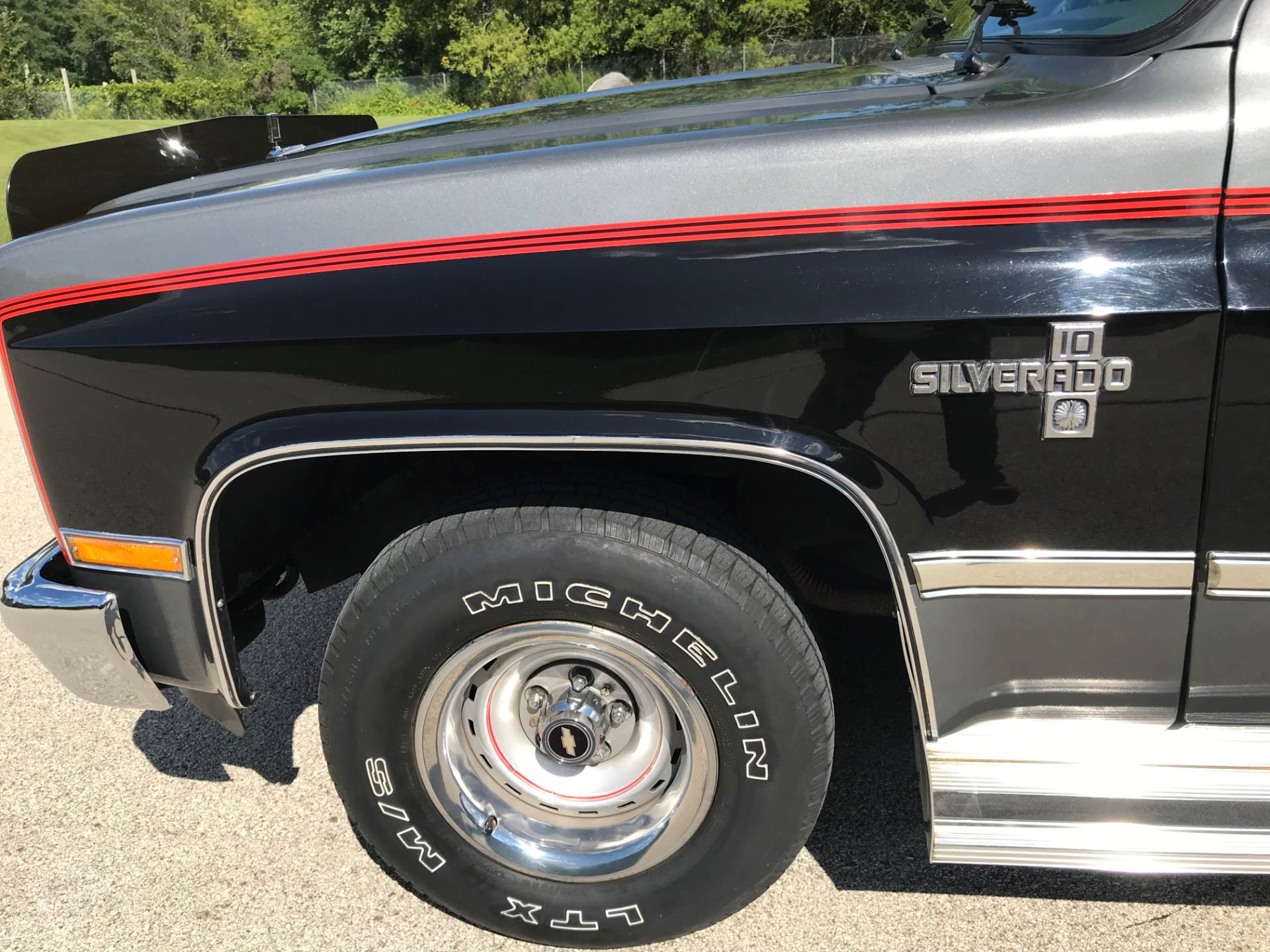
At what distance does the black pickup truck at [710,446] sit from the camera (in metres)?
1.53

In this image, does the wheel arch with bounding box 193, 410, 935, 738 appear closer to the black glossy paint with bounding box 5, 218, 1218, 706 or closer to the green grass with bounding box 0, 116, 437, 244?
the black glossy paint with bounding box 5, 218, 1218, 706

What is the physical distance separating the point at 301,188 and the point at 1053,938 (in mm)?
2086

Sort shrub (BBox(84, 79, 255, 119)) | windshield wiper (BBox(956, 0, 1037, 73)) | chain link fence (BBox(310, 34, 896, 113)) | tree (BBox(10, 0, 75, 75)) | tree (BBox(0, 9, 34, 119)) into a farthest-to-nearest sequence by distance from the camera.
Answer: tree (BBox(10, 0, 75, 75))
shrub (BBox(84, 79, 255, 119))
tree (BBox(0, 9, 34, 119))
chain link fence (BBox(310, 34, 896, 113))
windshield wiper (BBox(956, 0, 1037, 73))

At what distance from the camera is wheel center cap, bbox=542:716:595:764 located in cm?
210

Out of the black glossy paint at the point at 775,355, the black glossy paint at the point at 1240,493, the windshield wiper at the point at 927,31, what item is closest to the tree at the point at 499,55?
the windshield wiper at the point at 927,31

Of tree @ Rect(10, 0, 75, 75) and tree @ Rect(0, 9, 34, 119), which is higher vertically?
tree @ Rect(10, 0, 75, 75)

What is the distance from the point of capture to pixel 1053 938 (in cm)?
205

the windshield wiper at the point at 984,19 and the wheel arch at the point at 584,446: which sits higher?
the windshield wiper at the point at 984,19

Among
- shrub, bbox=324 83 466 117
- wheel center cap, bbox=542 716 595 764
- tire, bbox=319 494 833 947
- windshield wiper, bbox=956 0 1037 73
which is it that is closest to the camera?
tire, bbox=319 494 833 947

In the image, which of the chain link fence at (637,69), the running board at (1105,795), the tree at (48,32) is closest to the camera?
the running board at (1105,795)

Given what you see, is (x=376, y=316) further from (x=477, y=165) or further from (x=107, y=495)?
(x=107, y=495)

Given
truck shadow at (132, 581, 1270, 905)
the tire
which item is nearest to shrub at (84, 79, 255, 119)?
truck shadow at (132, 581, 1270, 905)

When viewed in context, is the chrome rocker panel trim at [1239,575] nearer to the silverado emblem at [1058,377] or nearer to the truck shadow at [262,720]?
the silverado emblem at [1058,377]

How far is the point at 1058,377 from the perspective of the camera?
1.54m
